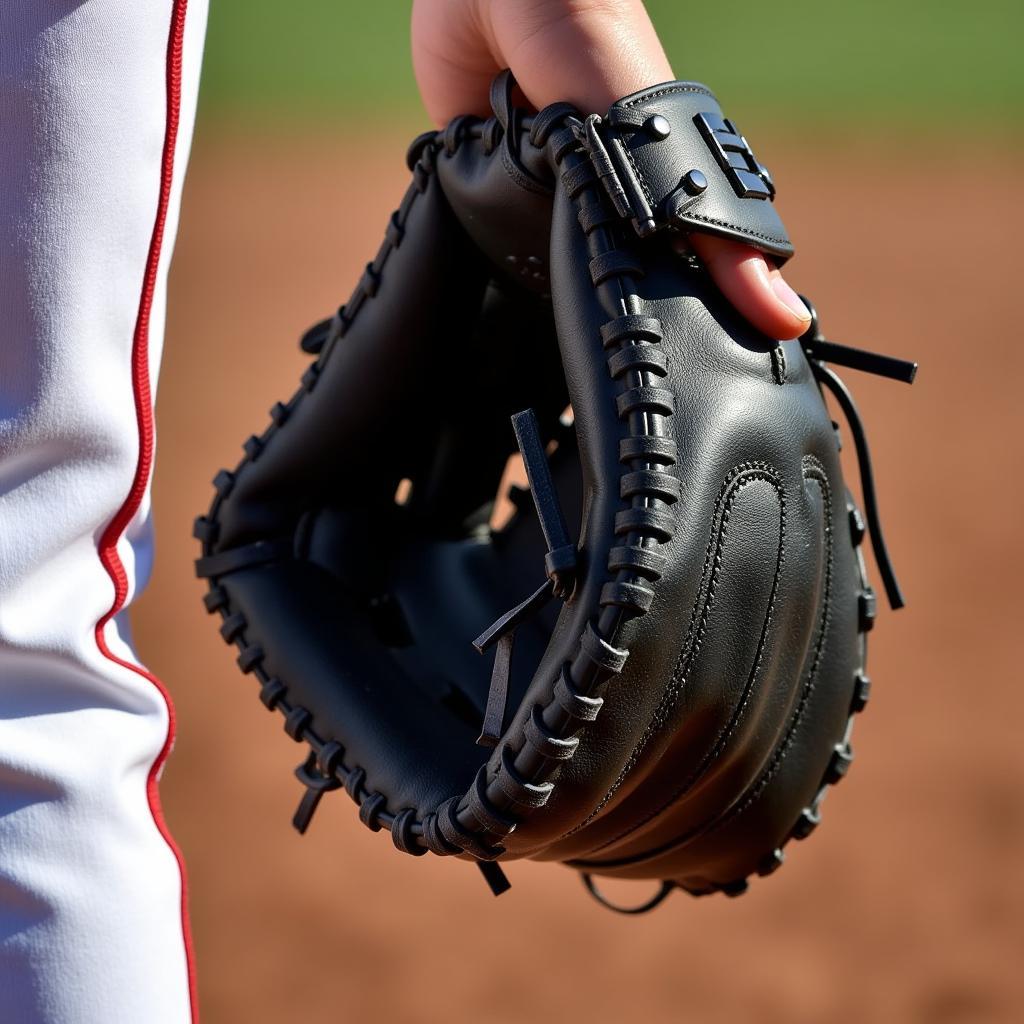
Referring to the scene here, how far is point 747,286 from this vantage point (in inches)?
28.0

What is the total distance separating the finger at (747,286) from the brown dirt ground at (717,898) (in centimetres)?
165

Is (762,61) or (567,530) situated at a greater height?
(567,530)

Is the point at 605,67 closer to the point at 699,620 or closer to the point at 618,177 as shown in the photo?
the point at 618,177

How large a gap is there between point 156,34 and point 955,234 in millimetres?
6334

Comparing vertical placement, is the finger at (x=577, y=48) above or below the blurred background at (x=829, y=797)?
above

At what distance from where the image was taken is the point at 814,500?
0.76m

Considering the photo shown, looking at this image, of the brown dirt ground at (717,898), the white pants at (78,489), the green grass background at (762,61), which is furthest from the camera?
the green grass background at (762,61)

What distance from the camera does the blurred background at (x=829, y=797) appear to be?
2.17 m

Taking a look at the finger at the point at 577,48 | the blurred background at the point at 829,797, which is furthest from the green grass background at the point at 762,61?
the finger at the point at 577,48

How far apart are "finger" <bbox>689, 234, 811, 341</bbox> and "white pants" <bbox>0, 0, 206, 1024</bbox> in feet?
1.01

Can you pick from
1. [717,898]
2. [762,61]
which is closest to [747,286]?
[717,898]

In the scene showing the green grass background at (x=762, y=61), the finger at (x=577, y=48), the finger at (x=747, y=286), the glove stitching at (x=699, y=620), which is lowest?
the green grass background at (x=762, y=61)

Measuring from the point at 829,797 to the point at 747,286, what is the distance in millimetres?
2193

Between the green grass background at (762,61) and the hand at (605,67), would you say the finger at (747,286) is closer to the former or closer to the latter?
the hand at (605,67)
